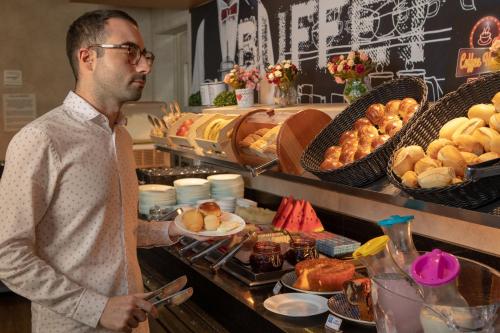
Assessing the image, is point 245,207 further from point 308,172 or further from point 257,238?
point 308,172

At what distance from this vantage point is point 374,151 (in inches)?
75.5

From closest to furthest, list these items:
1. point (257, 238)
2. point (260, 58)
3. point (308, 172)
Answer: point (308, 172) → point (257, 238) → point (260, 58)

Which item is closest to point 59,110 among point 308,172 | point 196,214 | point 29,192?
point 29,192

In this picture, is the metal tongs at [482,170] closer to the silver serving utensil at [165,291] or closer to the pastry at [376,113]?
the pastry at [376,113]

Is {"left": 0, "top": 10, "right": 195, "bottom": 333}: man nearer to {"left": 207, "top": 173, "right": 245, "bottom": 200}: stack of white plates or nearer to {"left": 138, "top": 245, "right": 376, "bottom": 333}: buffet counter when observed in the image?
{"left": 138, "top": 245, "right": 376, "bottom": 333}: buffet counter

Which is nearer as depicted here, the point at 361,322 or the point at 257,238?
the point at 361,322

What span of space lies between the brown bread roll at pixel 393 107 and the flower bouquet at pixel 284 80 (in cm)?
138

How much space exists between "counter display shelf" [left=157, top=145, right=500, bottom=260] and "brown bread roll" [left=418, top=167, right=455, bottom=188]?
0.18 feet

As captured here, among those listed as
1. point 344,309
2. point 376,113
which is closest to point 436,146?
point 376,113

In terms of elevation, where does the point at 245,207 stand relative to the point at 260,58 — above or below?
below

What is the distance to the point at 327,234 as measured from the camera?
3.11 metres

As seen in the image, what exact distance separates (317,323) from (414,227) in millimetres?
907

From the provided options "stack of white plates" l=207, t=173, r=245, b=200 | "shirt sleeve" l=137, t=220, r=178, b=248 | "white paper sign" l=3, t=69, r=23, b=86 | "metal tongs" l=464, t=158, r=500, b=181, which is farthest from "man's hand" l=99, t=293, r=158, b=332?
"white paper sign" l=3, t=69, r=23, b=86

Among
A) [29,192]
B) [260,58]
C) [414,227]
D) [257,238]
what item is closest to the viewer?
[29,192]
